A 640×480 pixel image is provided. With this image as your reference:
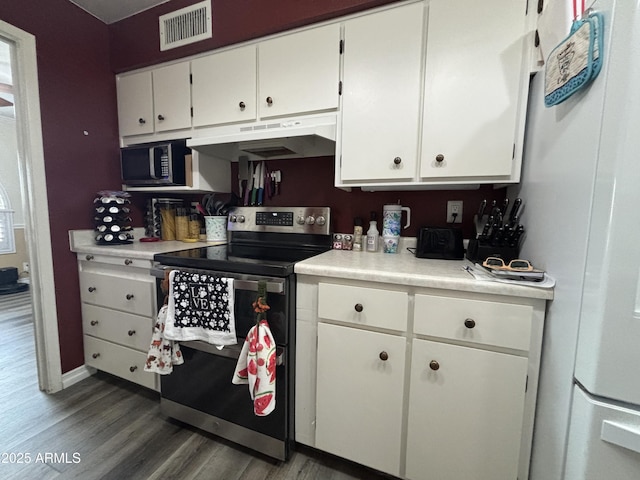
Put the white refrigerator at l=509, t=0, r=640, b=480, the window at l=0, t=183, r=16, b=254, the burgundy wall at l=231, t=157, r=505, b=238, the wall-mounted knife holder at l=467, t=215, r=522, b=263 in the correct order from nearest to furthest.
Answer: the white refrigerator at l=509, t=0, r=640, b=480 → the wall-mounted knife holder at l=467, t=215, r=522, b=263 → the burgundy wall at l=231, t=157, r=505, b=238 → the window at l=0, t=183, r=16, b=254

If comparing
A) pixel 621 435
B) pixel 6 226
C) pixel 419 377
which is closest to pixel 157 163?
pixel 419 377

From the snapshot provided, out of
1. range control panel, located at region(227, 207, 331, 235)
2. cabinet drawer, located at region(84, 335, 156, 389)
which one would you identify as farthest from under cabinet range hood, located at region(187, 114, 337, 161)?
cabinet drawer, located at region(84, 335, 156, 389)

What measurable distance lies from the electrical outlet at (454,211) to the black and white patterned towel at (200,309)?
1.22 meters

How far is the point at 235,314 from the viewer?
3.97ft

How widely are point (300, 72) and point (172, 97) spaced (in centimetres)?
93

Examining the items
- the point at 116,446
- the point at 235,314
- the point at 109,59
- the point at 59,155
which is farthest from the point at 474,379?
the point at 109,59

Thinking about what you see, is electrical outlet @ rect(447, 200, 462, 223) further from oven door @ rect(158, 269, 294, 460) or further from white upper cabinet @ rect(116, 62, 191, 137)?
white upper cabinet @ rect(116, 62, 191, 137)

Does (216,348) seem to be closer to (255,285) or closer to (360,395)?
(255,285)

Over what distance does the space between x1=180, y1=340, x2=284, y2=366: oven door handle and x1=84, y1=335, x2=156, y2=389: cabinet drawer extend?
535 millimetres

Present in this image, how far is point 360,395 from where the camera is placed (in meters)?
1.12

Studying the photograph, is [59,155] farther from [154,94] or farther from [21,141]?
[154,94]

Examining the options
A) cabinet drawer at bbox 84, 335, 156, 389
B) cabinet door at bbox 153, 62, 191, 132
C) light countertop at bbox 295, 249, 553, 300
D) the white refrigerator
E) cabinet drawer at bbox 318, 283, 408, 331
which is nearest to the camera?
the white refrigerator

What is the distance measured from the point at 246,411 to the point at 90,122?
2113mm

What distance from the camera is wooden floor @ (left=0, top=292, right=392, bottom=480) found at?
120 cm
